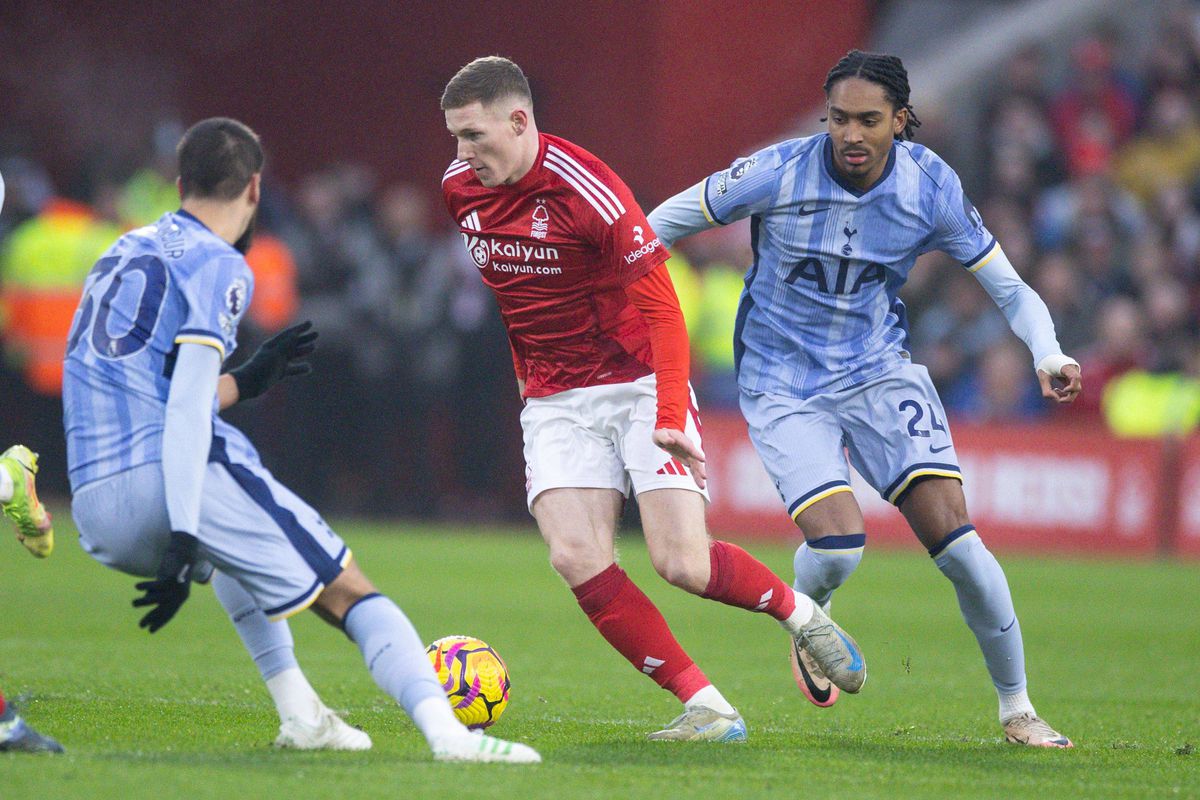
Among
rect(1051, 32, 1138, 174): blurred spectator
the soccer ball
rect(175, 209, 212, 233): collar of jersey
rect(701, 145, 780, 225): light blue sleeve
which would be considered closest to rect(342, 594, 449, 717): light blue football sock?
the soccer ball

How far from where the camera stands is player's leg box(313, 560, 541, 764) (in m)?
4.86

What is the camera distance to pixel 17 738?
492 centimetres

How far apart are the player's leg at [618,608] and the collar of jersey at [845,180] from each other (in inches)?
58.6

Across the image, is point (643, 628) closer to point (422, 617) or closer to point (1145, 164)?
point (422, 617)

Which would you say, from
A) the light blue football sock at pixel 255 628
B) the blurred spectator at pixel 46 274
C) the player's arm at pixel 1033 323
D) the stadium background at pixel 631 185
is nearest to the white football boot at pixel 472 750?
the light blue football sock at pixel 255 628

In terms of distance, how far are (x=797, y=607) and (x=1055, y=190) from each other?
11.5m

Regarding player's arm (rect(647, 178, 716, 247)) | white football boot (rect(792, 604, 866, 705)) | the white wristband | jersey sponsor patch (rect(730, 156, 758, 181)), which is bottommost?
white football boot (rect(792, 604, 866, 705))

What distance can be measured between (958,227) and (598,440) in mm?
1532

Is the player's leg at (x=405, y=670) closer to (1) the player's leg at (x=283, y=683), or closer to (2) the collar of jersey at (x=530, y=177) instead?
(1) the player's leg at (x=283, y=683)

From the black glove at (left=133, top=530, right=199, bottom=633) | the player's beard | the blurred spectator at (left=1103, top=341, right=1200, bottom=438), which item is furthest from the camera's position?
the blurred spectator at (left=1103, top=341, right=1200, bottom=438)

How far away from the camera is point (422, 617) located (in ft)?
31.4

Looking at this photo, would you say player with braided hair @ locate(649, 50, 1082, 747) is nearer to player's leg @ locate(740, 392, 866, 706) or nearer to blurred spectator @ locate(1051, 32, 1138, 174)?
player's leg @ locate(740, 392, 866, 706)

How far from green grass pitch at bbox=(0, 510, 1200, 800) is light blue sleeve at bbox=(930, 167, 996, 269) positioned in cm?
179

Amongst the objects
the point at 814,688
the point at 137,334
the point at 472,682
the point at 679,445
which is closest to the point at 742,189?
the point at 679,445
